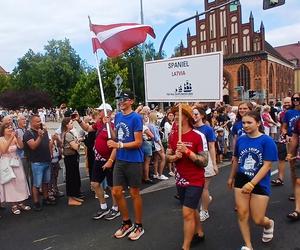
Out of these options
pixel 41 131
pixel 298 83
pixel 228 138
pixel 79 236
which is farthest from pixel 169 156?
pixel 298 83

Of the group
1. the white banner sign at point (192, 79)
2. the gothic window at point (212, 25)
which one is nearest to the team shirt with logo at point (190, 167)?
the white banner sign at point (192, 79)

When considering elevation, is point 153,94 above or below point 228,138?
above

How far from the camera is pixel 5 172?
6730mm

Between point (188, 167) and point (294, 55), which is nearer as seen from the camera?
point (188, 167)

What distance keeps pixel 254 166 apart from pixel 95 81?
32.4 metres

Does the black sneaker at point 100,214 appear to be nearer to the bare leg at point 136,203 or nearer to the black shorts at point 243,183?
the bare leg at point 136,203

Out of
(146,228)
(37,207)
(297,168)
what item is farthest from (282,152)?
(37,207)

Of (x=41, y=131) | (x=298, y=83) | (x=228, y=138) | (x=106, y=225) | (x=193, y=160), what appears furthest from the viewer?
(x=298, y=83)

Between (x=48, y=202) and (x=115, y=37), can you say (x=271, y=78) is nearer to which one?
(x=48, y=202)

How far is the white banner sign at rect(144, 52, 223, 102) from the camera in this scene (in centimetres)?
481

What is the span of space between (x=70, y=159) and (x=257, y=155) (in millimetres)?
3989

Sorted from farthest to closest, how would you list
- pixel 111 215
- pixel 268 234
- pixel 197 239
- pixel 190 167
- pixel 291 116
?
pixel 291 116
pixel 111 215
pixel 197 239
pixel 268 234
pixel 190 167

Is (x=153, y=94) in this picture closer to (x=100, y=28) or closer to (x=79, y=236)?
(x=100, y=28)

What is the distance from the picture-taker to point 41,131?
6930 mm
